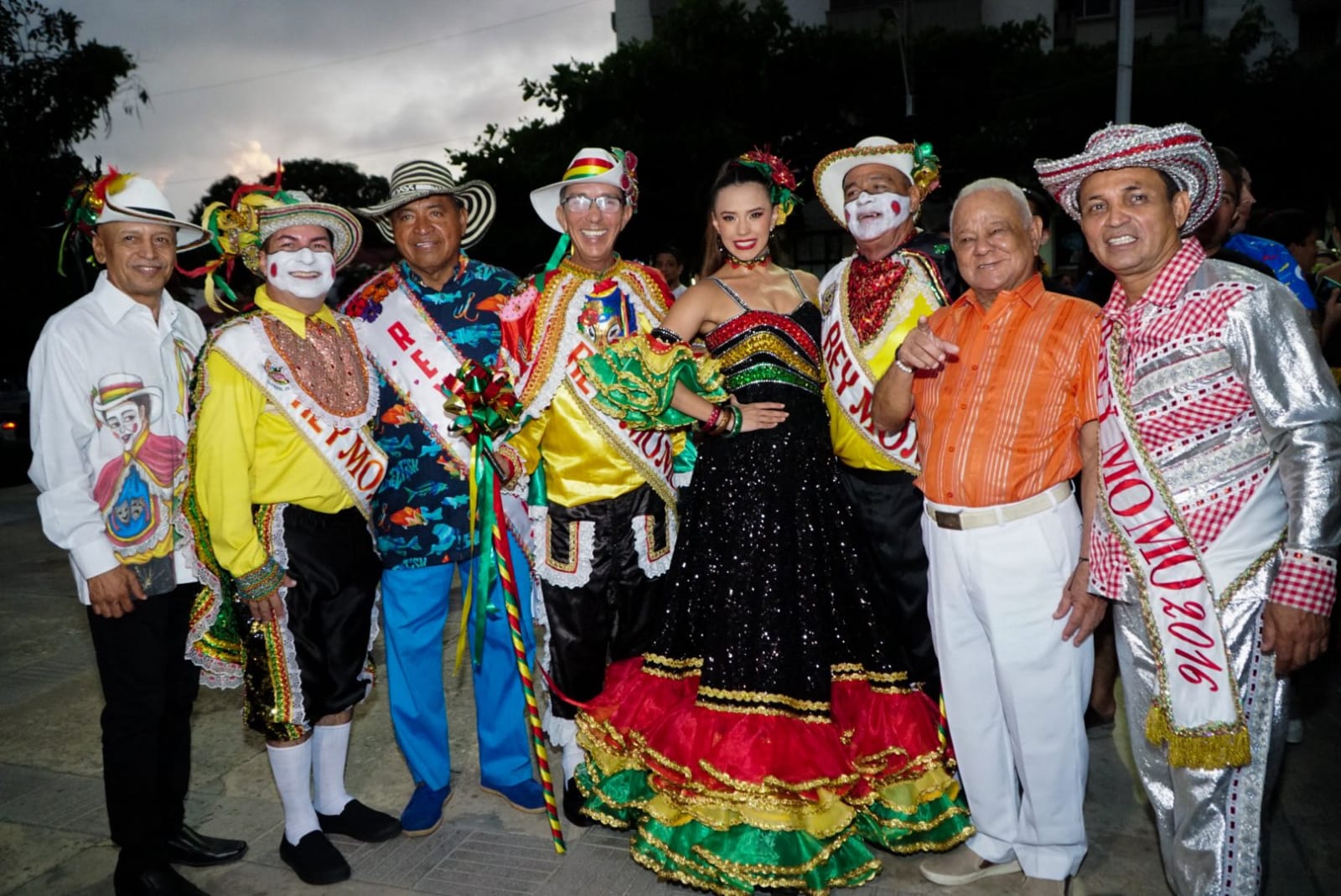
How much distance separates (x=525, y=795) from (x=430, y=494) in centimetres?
125

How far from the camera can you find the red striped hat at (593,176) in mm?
3498

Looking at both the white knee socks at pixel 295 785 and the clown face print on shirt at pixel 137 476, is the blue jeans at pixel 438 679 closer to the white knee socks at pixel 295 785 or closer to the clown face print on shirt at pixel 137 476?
the white knee socks at pixel 295 785

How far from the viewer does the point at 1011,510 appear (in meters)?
2.71

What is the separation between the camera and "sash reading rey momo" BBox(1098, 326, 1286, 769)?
231 centimetres

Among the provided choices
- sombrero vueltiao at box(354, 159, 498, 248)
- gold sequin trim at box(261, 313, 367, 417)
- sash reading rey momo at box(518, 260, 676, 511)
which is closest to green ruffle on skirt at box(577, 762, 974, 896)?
sash reading rey momo at box(518, 260, 676, 511)

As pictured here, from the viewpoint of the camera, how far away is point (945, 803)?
3205 mm

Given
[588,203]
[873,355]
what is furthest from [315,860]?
[873,355]

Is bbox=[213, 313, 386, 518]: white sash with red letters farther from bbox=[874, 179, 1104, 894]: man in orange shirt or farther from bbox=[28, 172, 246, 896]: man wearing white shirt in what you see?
bbox=[874, 179, 1104, 894]: man in orange shirt

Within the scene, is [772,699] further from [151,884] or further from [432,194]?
[432,194]

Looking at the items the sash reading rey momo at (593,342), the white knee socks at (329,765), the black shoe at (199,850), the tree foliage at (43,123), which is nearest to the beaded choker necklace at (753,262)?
the sash reading rey momo at (593,342)

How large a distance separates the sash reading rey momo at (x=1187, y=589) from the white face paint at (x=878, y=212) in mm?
1164

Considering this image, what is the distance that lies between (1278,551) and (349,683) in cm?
291

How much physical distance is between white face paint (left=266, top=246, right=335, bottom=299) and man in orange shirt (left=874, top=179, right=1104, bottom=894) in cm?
199

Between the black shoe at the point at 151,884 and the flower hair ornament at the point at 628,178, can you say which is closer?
the black shoe at the point at 151,884
